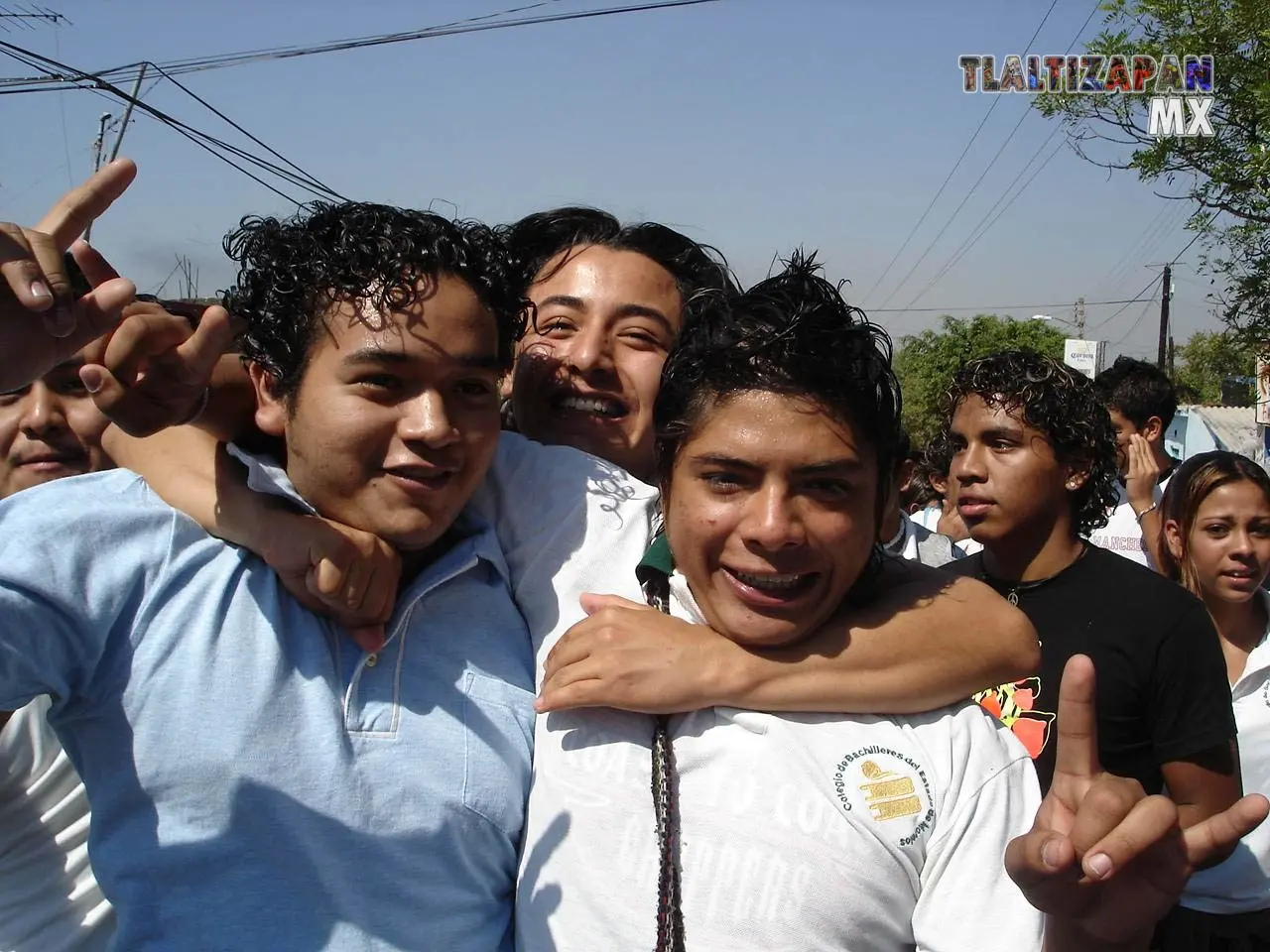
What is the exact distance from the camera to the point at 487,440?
1989mm

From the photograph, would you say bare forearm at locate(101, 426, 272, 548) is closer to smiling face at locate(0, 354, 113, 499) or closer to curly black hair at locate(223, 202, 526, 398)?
curly black hair at locate(223, 202, 526, 398)

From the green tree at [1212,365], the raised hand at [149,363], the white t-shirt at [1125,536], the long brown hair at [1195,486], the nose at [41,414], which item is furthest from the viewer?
the green tree at [1212,365]

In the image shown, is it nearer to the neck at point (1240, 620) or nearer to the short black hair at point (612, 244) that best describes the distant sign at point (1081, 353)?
the neck at point (1240, 620)

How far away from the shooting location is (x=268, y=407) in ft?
6.64

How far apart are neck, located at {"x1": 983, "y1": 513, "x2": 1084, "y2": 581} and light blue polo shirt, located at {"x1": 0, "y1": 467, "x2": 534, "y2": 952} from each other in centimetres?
208

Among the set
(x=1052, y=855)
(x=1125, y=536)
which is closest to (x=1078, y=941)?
(x=1052, y=855)

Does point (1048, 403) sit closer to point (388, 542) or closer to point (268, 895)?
point (388, 542)

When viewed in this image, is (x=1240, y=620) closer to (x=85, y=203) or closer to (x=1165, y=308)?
(x=85, y=203)

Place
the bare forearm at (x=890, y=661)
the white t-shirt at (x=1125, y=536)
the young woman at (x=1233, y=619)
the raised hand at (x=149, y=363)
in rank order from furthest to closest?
1. the white t-shirt at (x=1125, y=536)
2. the young woman at (x=1233, y=619)
3. the bare forearm at (x=890, y=661)
4. the raised hand at (x=149, y=363)

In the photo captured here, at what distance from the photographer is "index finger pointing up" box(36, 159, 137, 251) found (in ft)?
4.77

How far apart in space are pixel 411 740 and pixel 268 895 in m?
0.31

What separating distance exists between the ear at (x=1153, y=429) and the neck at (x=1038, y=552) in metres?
3.40

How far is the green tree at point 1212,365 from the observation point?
1312 cm

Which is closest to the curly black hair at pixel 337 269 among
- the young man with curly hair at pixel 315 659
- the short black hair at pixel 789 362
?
the young man with curly hair at pixel 315 659
